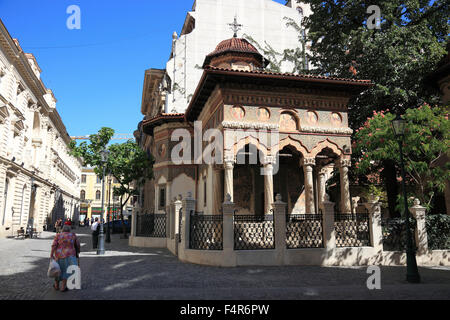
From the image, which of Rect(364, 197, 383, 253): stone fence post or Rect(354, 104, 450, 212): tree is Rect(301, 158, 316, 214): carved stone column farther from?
Rect(364, 197, 383, 253): stone fence post

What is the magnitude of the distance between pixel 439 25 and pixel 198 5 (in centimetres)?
1618

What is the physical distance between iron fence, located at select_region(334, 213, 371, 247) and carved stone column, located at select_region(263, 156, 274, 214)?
272 centimetres

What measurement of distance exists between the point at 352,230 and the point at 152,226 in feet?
32.7

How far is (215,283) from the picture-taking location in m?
7.39

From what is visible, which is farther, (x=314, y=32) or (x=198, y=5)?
(x=198, y=5)

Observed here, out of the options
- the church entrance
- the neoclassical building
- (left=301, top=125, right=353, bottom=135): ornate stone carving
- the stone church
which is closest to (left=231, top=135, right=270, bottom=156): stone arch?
the stone church

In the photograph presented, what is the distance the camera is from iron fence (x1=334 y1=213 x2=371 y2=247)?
1058 cm

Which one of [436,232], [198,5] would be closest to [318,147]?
[436,232]

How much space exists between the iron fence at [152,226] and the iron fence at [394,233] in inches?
389

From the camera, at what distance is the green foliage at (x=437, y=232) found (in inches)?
421

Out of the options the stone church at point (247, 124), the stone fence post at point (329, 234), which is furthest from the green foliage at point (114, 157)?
the stone fence post at point (329, 234)
